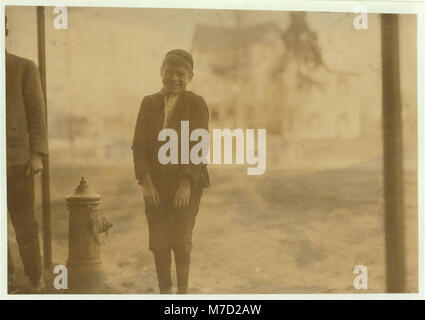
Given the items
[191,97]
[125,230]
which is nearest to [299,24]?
[191,97]

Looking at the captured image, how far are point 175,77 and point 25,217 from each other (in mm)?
1492

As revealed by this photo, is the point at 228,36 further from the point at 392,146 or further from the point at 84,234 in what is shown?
the point at 84,234

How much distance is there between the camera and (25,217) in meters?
4.46

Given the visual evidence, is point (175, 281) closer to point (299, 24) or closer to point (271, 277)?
point (271, 277)

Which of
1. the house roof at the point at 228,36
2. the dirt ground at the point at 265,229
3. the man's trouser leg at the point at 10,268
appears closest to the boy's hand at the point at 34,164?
the dirt ground at the point at 265,229

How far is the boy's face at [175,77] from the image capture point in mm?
4504

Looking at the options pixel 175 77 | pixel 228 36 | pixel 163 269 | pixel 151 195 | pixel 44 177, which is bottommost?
pixel 163 269

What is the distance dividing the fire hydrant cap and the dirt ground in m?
0.04

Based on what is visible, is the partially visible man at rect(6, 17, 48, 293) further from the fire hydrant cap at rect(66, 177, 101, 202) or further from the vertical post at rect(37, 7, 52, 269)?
the fire hydrant cap at rect(66, 177, 101, 202)

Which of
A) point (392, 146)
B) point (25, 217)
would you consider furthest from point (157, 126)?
point (392, 146)

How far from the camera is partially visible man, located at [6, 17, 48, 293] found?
14.6ft

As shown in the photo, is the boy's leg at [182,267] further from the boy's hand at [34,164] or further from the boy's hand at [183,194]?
the boy's hand at [34,164]

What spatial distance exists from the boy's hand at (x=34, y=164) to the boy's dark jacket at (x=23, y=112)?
3cm

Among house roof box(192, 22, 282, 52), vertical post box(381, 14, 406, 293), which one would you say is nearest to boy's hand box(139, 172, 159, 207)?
house roof box(192, 22, 282, 52)
